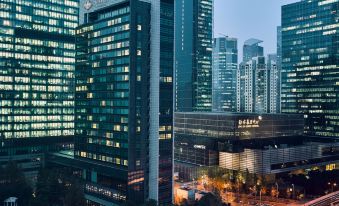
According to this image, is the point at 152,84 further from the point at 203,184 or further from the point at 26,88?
the point at 26,88

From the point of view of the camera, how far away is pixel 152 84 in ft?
422

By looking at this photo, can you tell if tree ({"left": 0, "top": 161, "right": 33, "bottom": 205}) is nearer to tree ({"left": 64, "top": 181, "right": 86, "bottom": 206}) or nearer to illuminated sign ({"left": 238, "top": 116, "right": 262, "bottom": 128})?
tree ({"left": 64, "top": 181, "right": 86, "bottom": 206})

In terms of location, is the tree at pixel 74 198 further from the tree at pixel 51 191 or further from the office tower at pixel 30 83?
the office tower at pixel 30 83

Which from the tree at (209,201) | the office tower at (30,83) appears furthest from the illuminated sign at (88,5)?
the tree at (209,201)

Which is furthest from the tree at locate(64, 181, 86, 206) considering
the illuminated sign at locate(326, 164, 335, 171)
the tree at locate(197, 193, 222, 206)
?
the illuminated sign at locate(326, 164, 335, 171)

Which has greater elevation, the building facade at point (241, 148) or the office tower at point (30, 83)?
the office tower at point (30, 83)

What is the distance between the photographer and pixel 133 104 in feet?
415

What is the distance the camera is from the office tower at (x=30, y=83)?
7116 inches

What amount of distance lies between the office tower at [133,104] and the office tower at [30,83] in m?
56.2

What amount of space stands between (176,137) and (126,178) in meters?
75.9

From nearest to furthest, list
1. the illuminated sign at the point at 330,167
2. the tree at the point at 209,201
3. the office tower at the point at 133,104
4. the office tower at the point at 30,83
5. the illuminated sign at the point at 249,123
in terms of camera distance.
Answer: the tree at the point at 209,201
the office tower at the point at 133,104
the illuminated sign at the point at 249,123
the office tower at the point at 30,83
the illuminated sign at the point at 330,167

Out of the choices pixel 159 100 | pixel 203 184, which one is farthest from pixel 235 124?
pixel 159 100

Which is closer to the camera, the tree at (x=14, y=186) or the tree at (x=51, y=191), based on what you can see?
the tree at (x=51, y=191)

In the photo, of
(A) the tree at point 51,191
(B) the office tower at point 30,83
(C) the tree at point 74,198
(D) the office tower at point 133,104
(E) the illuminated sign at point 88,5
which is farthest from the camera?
(B) the office tower at point 30,83
